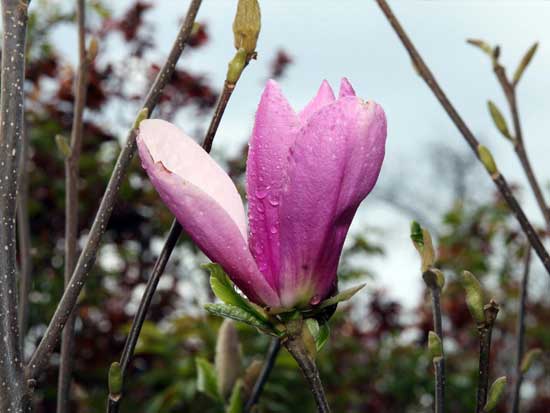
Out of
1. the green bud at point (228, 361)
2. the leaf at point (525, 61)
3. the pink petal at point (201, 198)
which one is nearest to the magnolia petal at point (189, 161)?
the pink petal at point (201, 198)

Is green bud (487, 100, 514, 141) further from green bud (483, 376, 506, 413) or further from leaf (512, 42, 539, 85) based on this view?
green bud (483, 376, 506, 413)

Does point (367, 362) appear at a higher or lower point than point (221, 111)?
higher

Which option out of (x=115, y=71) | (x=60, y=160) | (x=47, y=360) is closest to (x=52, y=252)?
(x=60, y=160)

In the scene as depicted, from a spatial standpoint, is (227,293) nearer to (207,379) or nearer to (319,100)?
(319,100)

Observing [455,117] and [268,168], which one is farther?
[455,117]

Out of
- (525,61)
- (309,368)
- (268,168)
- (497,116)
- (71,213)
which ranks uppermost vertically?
(525,61)

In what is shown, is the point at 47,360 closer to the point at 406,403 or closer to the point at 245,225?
the point at 245,225

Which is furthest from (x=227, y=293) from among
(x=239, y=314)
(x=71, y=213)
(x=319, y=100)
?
(x=71, y=213)

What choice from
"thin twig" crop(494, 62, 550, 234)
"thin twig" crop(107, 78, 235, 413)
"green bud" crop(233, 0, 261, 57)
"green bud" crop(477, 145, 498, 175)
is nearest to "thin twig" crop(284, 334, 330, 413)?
"thin twig" crop(107, 78, 235, 413)
